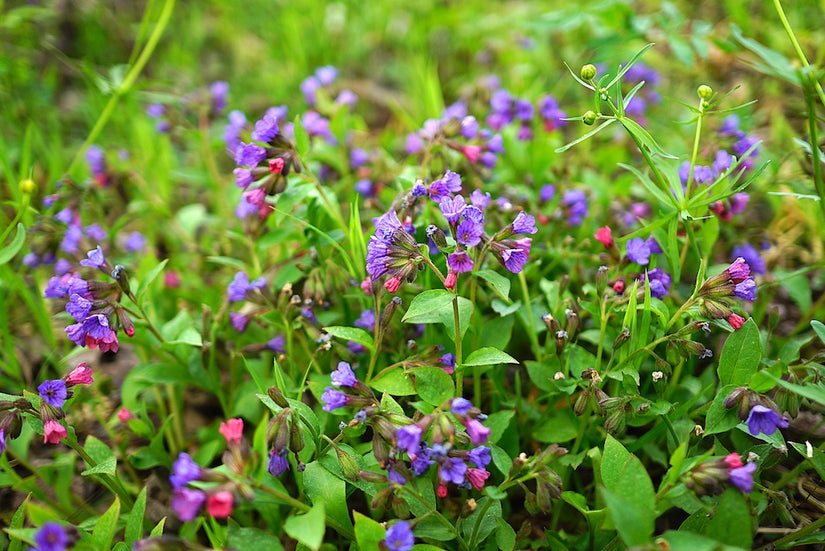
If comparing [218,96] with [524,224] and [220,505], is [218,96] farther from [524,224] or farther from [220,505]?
[220,505]

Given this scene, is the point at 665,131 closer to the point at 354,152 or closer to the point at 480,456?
the point at 354,152

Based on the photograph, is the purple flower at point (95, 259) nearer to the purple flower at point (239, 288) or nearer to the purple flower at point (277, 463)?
the purple flower at point (239, 288)

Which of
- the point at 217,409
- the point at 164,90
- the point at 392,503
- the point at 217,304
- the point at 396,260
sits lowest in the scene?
the point at 217,409

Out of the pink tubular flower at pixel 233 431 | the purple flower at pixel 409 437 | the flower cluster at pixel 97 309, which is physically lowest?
the purple flower at pixel 409 437

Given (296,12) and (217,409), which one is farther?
(296,12)

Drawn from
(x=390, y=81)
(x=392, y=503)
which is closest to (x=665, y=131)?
(x=390, y=81)

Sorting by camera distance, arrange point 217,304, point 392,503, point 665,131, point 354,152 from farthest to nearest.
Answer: point 665,131 → point 354,152 → point 217,304 → point 392,503

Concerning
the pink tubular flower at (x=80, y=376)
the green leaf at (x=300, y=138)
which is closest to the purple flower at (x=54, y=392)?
the pink tubular flower at (x=80, y=376)

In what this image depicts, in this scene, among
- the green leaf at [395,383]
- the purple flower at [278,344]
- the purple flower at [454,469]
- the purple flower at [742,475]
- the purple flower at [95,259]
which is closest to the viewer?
the purple flower at [742,475]

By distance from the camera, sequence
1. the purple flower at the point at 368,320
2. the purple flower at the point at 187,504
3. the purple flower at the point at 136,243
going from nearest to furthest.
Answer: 1. the purple flower at the point at 187,504
2. the purple flower at the point at 368,320
3. the purple flower at the point at 136,243
